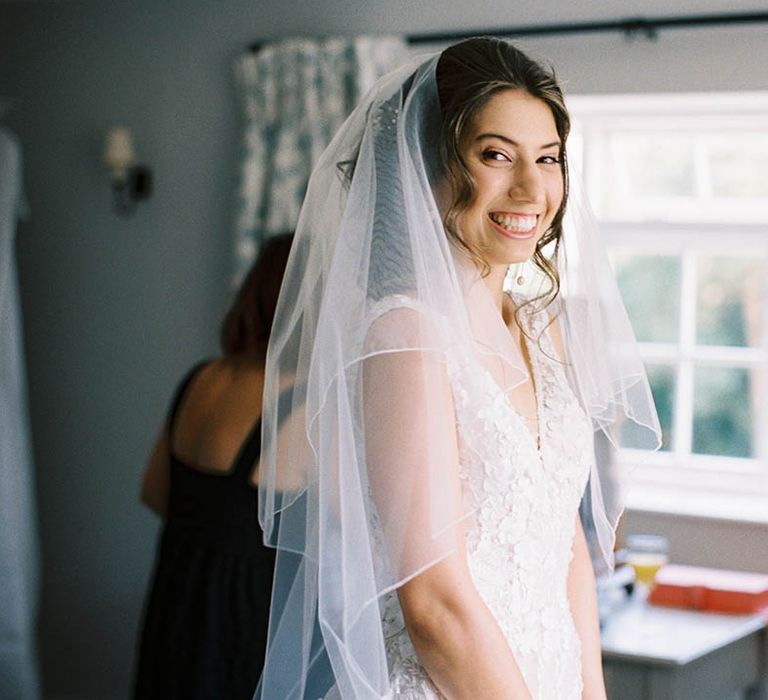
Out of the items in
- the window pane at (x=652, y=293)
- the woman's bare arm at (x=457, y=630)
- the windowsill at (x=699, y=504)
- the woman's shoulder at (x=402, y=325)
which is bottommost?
the windowsill at (x=699, y=504)

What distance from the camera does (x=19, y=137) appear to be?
4.20 meters

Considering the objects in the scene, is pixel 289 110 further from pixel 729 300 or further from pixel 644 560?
pixel 644 560

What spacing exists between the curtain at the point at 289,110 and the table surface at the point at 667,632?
5.04 feet

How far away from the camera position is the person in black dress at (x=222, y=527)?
2.40 meters

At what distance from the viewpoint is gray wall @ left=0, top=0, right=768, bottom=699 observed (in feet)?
12.8

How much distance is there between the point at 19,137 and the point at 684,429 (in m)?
2.45

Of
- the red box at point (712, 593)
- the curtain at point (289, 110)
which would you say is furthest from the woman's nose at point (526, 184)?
the curtain at point (289, 110)

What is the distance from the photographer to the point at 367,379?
139cm

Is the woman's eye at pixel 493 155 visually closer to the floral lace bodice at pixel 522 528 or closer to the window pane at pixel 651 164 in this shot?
the floral lace bodice at pixel 522 528

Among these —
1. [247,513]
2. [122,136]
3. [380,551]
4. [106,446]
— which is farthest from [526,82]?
[106,446]

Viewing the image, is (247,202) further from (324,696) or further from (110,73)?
(324,696)

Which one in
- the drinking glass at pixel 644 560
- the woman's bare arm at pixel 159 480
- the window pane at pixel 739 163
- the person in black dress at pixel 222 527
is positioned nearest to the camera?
the person in black dress at pixel 222 527

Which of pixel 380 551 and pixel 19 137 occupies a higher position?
pixel 19 137

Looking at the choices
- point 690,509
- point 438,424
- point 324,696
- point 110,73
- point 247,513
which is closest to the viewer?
point 438,424
